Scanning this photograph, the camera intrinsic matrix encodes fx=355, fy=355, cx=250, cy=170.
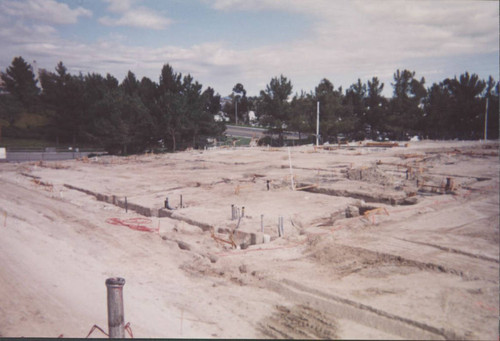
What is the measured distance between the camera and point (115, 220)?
13555mm

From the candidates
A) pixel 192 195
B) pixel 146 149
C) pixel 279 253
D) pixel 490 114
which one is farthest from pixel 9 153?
pixel 490 114

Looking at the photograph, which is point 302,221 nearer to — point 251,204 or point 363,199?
point 251,204

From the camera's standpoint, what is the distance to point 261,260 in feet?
29.1

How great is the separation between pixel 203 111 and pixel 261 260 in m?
34.4

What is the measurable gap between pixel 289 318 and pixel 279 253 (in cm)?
340

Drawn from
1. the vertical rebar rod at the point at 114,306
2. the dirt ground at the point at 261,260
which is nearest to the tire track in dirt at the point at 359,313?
the dirt ground at the point at 261,260

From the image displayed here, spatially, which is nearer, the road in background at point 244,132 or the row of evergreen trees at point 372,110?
the row of evergreen trees at point 372,110

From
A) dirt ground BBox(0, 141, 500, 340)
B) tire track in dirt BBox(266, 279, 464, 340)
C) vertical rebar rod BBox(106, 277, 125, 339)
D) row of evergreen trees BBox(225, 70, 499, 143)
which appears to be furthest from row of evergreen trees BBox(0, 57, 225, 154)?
vertical rebar rod BBox(106, 277, 125, 339)

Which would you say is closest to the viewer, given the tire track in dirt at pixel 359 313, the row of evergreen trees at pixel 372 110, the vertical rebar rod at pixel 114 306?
the vertical rebar rod at pixel 114 306

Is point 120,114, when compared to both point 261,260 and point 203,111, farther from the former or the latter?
point 261,260

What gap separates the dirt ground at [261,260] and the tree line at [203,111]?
21.3 m

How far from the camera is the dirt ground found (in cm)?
594

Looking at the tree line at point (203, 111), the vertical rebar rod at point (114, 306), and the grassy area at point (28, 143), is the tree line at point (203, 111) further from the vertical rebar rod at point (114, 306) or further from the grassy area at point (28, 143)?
the vertical rebar rod at point (114, 306)

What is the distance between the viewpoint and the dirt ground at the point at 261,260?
594cm
